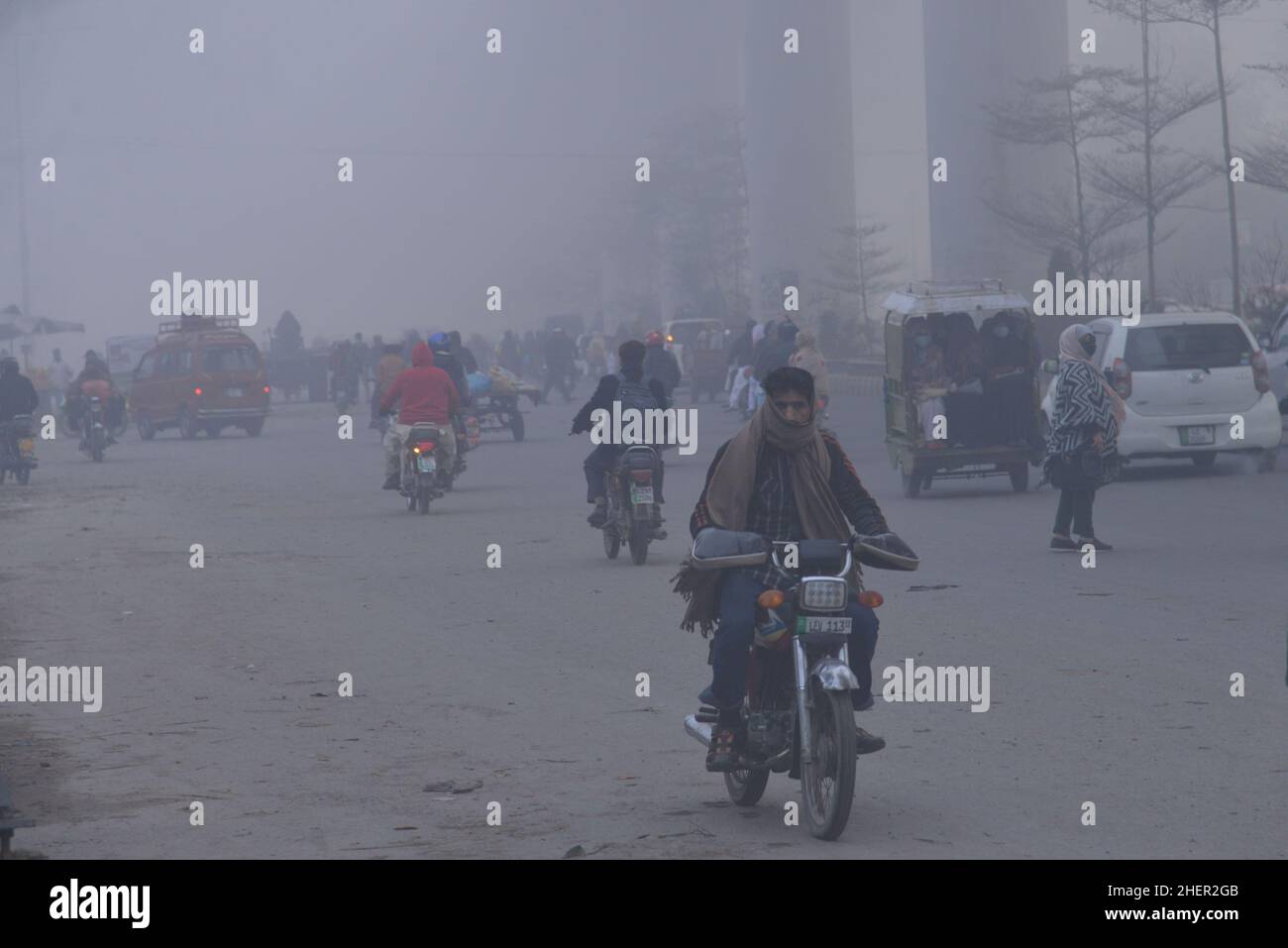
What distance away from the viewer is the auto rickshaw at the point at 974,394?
2044 centimetres

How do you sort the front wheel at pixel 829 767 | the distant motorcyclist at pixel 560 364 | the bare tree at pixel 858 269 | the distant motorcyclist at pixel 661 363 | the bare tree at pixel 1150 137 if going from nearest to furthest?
the front wheel at pixel 829 767 → the distant motorcyclist at pixel 661 363 → the bare tree at pixel 1150 137 → the distant motorcyclist at pixel 560 364 → the bare tree at pixel 858 269

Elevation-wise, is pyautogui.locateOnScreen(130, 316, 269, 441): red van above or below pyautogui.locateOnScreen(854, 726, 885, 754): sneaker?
above

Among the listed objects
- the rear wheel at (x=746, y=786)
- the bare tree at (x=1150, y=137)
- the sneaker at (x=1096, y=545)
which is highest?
the bare tree at (x=1150, y=137)

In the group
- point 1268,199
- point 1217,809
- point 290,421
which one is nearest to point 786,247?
point 1268,199

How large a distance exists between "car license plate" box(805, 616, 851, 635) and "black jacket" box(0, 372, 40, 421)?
23.7m

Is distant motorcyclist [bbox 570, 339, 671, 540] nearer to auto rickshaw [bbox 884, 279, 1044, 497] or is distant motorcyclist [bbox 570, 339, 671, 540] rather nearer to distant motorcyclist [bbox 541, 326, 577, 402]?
auto rickshaw [bbox 884, 279, 1044, 497]

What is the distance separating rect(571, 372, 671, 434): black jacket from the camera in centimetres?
1525

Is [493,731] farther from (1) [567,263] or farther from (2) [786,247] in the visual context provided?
(1) [567,263]

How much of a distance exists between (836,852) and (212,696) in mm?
4640

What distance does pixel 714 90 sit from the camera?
309 ft

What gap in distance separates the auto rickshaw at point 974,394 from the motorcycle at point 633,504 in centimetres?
542

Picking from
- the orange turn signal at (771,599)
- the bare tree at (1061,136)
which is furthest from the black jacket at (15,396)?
the orange turn signal at (771,599)

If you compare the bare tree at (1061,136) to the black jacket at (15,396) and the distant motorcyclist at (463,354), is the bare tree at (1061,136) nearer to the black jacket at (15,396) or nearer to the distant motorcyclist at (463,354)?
the distant motorcyclist at (463,354)

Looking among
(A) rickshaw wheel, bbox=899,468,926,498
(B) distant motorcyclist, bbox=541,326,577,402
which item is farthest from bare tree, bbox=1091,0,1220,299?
(A) rickshaw wheel, bbox=899,468,926,498
